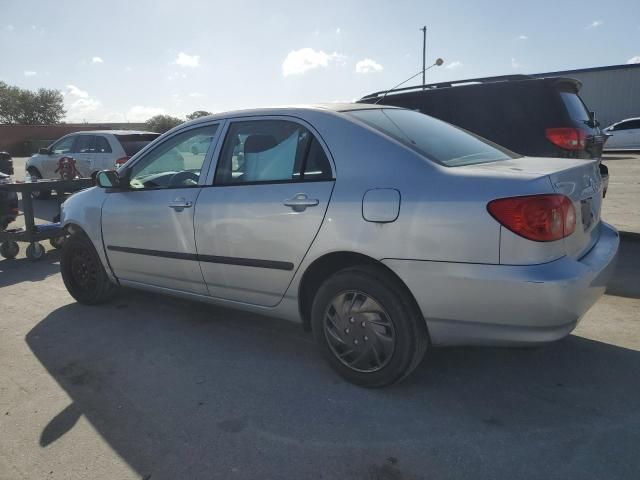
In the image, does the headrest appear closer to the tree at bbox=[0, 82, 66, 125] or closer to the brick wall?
the brick wall

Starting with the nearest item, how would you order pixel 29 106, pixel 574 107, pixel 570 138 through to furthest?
pixel 570 138, pixel 574 107, pixel 29 106

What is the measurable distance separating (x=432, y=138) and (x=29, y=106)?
65931 millimetres

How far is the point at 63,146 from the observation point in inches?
502

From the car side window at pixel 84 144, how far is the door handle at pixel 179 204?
8.98m

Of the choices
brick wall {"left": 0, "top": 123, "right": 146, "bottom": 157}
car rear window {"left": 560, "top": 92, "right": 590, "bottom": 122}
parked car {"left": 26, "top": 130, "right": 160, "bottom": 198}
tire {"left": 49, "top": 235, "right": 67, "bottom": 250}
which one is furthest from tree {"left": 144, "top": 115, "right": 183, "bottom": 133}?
car rear window {"left": 560, "top": 92, "right": 590, "bottom": 122}

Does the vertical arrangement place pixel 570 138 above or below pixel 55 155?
below

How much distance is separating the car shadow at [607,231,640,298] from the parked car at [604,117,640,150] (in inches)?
748

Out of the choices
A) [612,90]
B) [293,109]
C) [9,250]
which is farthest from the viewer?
[612,90]

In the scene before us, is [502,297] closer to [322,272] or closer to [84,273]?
[322,272]

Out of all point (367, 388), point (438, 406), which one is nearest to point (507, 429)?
point (438, 406)

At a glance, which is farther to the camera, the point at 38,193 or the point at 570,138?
the point at 38,193

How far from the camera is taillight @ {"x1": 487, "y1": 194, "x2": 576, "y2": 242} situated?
2.46 meters

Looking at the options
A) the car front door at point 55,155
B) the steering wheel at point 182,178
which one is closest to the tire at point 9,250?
the steering wheel at point 182,178

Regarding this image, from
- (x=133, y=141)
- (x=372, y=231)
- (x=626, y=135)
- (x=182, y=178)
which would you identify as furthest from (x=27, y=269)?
(x=626, y=135)
